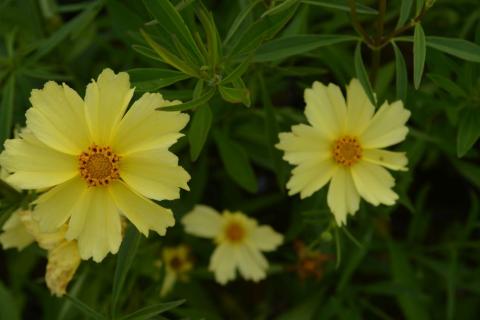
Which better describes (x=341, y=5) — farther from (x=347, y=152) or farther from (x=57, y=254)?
(x=57, y=254)

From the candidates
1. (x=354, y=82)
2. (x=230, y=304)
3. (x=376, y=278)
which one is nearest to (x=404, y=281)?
(x=376, y=278)

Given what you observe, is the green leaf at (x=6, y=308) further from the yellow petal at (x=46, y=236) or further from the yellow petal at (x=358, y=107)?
the yellow petal at (x=358, y=107)

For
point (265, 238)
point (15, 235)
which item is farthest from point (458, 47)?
point (15, 235)

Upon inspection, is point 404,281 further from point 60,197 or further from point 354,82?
point 60,197

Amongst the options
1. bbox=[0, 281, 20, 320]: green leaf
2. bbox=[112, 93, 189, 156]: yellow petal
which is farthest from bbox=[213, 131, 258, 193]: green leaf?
bbox=[0, 281, 20, 320]: green leaf

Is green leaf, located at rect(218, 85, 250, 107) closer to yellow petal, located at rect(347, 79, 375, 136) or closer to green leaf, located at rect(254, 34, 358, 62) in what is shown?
green leaf, located at rect(254, 34, 358, 62)
